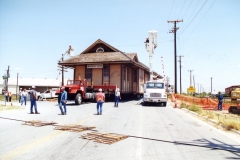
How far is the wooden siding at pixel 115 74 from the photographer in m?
26.7

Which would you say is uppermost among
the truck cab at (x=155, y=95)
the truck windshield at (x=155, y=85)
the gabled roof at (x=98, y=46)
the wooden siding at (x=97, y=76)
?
the gabled roof at (x=98, y=46)

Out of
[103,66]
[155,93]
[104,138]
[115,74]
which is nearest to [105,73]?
[103,66]

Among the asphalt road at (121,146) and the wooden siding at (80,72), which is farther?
the wooden siding at (80,72)

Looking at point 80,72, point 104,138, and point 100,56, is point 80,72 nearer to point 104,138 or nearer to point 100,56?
point 100,56

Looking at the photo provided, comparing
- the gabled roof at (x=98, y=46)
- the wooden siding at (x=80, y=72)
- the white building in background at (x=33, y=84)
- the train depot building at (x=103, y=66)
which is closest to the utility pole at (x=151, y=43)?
the train depot building at (x=103, y=66)

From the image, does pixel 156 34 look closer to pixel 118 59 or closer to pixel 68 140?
pixel 118 59

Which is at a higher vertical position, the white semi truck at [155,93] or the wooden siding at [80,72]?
the wooden siding at [80,72]

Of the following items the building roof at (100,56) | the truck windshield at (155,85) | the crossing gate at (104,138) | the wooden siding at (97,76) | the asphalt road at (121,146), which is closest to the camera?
the asphalt road at (121,146)

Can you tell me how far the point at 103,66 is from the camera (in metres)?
27.4

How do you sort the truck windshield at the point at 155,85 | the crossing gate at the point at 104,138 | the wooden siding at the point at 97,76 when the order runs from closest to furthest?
the crossing gate at the point at 104,138 → the truck windshield at the point at 155,85 → the wooden siding at the point at 97,76

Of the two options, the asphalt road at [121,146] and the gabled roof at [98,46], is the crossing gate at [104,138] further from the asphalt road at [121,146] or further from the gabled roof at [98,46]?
the gabled roof at [98,46]

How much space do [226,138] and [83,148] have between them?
213 inches

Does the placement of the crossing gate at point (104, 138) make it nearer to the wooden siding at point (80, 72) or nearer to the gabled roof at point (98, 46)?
the wooden siding at point (80, 72)

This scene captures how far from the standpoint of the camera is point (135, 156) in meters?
5.43
